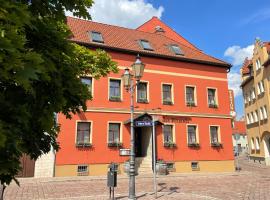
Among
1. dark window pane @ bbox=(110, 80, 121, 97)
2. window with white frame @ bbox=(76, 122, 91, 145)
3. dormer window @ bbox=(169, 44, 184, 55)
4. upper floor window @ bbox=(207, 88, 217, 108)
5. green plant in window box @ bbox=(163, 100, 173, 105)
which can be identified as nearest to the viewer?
window with white frame @ bbox=(76, 122, 91, 145)

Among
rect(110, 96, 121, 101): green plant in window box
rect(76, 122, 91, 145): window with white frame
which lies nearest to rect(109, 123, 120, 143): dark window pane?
rect(76, 122, 91, 145): window with white frame

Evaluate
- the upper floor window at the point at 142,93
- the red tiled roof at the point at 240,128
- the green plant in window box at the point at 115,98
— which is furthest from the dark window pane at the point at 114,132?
the red tiled roof at the point at 240,128

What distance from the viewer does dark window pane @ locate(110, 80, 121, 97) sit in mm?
21141

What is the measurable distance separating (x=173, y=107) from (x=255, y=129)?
17.7 metres

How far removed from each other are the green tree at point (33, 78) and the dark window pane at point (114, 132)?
50.1ft

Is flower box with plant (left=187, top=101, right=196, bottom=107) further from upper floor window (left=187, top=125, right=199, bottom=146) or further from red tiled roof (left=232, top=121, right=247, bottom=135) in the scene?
red tiled roof (left=232, top=121, right=247, bottom=135)

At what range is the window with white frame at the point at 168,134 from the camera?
21.8m

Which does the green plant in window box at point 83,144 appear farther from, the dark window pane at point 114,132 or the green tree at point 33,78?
the green tree at point 33,78

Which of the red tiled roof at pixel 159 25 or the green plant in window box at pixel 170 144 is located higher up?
the red tiled roof at pixel 159 25

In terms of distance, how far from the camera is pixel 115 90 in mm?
21281

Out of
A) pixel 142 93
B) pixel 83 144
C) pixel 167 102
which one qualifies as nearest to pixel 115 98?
pixel 142 93

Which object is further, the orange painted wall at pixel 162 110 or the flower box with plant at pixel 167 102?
the flower box with plant at pixel 167 102

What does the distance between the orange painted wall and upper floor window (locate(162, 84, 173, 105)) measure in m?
0.39

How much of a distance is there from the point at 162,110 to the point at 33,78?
19117mm
